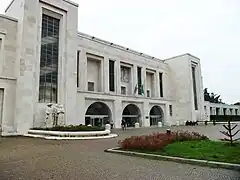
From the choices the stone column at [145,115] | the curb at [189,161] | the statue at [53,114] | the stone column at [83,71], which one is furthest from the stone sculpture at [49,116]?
the stone column at [145,115]

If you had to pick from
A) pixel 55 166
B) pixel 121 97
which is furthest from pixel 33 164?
pixel 121 97

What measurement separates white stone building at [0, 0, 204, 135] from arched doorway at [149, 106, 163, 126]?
0.60 ft

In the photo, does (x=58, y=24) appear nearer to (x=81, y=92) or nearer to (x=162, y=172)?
(x=81, y=92)

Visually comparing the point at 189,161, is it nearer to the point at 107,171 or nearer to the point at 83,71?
the point at 107,171

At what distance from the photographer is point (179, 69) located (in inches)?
1820

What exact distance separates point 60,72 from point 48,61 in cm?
171

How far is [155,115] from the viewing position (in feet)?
132

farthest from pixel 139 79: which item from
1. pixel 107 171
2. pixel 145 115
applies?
pixel 107 171

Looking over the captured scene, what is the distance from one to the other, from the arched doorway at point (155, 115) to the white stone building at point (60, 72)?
0.18 meters

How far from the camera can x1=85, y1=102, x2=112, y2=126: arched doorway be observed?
29677 millimetres

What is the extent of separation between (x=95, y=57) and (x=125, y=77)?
7828 mm

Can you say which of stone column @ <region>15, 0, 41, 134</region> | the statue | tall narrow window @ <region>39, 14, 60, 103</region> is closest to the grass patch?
the statue

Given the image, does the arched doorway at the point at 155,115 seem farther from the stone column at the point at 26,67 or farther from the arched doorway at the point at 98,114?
the stone column at the point at 26,67

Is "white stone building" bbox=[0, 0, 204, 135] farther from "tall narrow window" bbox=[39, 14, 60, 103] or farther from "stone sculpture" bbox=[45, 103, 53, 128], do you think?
"stone sculpture" bbox=[45, 103, 53, 128]
